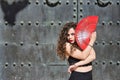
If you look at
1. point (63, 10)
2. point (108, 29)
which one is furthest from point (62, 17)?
point (108, 29)

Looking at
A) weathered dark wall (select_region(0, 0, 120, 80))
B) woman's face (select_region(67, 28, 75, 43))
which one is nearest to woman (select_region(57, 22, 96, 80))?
woman's face (select_region(67, 28, 75, 43))

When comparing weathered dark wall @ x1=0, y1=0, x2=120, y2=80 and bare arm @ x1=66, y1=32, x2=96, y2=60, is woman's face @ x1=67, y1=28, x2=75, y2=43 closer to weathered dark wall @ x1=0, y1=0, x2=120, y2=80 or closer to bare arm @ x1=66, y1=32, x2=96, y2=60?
bare arm @ x1=66, y1=32, x2=96, y2=60

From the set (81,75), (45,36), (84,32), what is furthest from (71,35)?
(45,36)

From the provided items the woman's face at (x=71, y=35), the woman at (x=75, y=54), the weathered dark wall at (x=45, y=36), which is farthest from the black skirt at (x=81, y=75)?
the weathered dark wall at (x=45, y=36)

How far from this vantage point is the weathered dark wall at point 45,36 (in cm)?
518

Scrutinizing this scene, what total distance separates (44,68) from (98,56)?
1.67 feet

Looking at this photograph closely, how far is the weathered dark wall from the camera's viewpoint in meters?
5.18

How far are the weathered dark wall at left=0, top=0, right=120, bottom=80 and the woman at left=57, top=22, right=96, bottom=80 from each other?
3.66 ft

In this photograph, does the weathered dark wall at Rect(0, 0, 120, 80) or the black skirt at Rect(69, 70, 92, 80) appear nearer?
the black skirt at Rect(69, 70, 92, 80)

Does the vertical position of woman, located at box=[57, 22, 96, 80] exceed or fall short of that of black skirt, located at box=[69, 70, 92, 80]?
it exceeds it

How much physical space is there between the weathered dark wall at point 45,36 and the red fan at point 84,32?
117 centimetres

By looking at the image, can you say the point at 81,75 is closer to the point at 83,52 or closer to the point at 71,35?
the point at 83,52

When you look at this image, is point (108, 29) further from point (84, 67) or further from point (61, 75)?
point (84, 67)

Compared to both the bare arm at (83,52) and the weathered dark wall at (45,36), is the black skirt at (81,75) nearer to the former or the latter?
the bare arm at (83,52)
